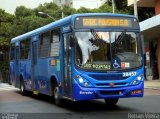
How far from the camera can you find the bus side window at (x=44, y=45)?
16.8 m

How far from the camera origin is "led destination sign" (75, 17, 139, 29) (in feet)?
45.5

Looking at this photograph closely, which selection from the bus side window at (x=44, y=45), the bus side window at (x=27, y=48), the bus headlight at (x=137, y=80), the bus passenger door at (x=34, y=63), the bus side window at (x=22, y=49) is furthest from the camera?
the bus side window at (x=22, y=49)

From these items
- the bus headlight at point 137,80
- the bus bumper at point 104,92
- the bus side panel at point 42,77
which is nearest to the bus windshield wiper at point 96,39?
the bus bumper at point 104,92

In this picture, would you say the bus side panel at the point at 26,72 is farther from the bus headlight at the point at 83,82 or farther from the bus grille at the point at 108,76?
the bus grille at the point at 108,76

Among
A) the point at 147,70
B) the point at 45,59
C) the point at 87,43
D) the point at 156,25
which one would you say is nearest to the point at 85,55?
the point at 87,43

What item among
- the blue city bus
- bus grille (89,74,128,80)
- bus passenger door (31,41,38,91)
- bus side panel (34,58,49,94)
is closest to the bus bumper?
the blue city bus

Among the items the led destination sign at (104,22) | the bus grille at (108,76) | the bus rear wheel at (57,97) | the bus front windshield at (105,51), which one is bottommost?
the bus rear wheel at (57,97)

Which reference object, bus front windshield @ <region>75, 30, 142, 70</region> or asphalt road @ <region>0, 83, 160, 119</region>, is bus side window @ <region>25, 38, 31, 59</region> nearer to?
asphalt road @ <region>0, 83, 160, 119</region>

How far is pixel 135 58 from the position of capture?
1391 cm

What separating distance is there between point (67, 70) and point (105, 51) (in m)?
1.50

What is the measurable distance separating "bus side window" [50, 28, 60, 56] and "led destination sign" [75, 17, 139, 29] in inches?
68.6

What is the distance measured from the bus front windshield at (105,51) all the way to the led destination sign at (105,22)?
0.26 metres

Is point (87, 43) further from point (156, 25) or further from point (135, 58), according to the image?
point (156, 25)

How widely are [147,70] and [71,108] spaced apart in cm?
2438
